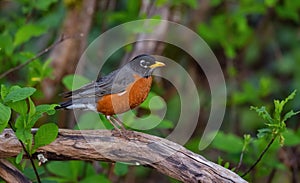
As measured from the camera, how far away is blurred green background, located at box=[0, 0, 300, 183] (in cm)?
387

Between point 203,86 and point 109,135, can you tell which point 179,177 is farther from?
point 203,86

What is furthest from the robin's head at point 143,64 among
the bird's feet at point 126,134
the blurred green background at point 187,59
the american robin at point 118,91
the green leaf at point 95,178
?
the green leaf at point 95,178

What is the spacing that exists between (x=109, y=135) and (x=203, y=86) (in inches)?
130

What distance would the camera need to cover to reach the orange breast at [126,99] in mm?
3188

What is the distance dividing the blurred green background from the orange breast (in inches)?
11.4

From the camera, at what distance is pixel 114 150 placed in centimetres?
288

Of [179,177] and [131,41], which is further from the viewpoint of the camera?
[131,41]

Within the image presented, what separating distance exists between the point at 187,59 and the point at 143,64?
263 cm

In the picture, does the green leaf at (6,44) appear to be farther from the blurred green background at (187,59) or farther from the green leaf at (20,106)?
the green leaf at (20,106)

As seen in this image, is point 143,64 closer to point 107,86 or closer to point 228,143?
point 107,86

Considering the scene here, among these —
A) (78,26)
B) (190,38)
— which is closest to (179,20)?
(190,38)

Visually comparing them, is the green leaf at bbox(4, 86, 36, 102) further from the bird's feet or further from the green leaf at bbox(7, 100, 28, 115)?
the bird's feet

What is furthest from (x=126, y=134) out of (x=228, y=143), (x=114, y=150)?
(x=228, y=143)

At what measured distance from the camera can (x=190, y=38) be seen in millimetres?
5625
